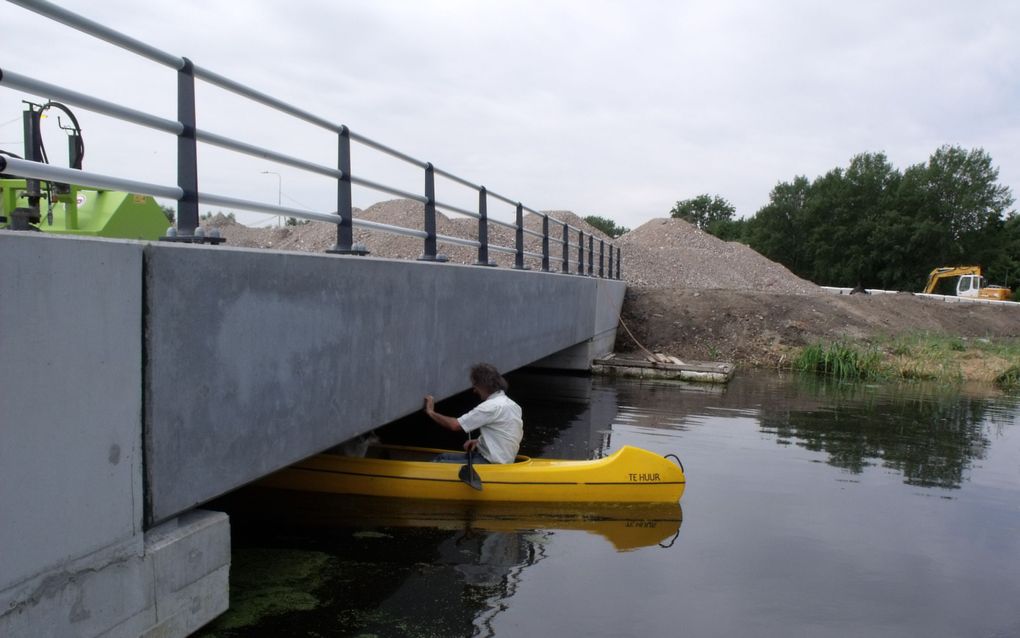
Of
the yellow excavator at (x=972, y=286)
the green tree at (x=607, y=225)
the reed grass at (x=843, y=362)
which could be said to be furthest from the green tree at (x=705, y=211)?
the reed grass at (x=843, y=362)

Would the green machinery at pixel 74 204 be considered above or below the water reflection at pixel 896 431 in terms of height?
above

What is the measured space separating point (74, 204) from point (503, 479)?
4.78m

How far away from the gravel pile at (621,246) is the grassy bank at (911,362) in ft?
21.0

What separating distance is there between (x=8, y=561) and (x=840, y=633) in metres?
4.32

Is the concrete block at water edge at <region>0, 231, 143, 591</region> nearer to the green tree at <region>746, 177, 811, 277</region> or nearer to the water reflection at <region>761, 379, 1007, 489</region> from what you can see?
the water reflection at <region>761, 379, 1007, 489</region>

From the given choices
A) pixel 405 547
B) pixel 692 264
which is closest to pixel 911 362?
pixel 405 547

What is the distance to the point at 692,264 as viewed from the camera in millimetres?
36500

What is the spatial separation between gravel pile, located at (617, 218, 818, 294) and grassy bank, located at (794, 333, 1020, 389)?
1090 cm

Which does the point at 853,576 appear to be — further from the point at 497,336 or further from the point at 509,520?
the point at 497,336

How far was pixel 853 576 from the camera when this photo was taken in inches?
216

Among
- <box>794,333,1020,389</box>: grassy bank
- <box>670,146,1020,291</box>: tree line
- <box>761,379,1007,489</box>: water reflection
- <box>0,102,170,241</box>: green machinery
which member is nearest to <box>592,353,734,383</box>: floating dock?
<box>761,379,1007,489</box>: water reflection

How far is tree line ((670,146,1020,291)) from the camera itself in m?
61.6

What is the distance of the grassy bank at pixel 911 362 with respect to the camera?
57.2 ft

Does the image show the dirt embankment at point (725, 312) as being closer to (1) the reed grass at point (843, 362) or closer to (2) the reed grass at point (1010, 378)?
(1) the reed grass at point (843, 362)
